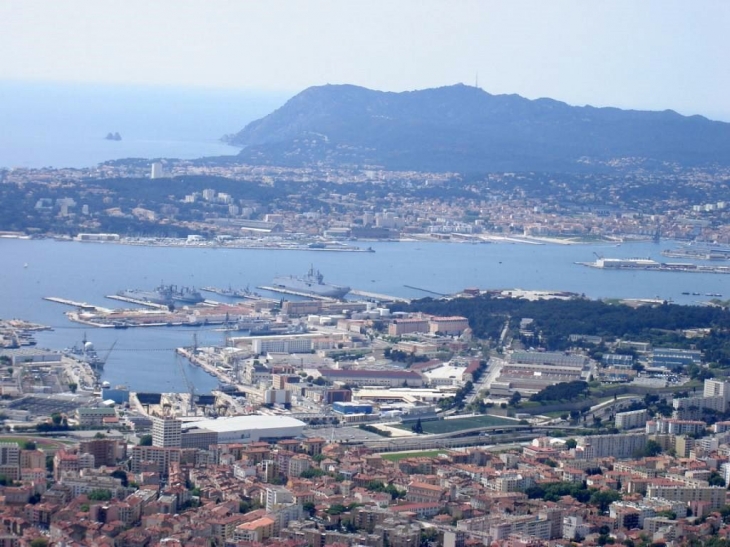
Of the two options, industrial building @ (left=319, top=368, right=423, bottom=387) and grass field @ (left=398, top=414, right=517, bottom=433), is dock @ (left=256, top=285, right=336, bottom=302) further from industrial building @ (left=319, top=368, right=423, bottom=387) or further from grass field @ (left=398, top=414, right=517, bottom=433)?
grass field @ (left=398, top=414, right=517, bottom=433)

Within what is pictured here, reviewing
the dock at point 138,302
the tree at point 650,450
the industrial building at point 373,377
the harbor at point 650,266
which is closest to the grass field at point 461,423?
the tree at point 650,450

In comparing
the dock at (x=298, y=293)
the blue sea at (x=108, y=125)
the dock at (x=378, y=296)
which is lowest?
the dock at (x=298, y=293)

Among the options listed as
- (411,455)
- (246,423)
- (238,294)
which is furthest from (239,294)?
(411,455)

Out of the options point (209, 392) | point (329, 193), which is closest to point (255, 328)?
point (209, 392)

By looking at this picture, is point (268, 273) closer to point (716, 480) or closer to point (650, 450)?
point (650, 450)

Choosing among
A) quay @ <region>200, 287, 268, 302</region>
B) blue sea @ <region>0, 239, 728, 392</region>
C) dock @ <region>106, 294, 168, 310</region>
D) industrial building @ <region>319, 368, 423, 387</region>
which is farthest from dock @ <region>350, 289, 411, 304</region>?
industrial building @ <region>319, 368, 423, 387</region>

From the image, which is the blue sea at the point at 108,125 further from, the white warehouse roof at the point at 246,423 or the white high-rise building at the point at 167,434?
the white high-rise building at the point at 167,434
